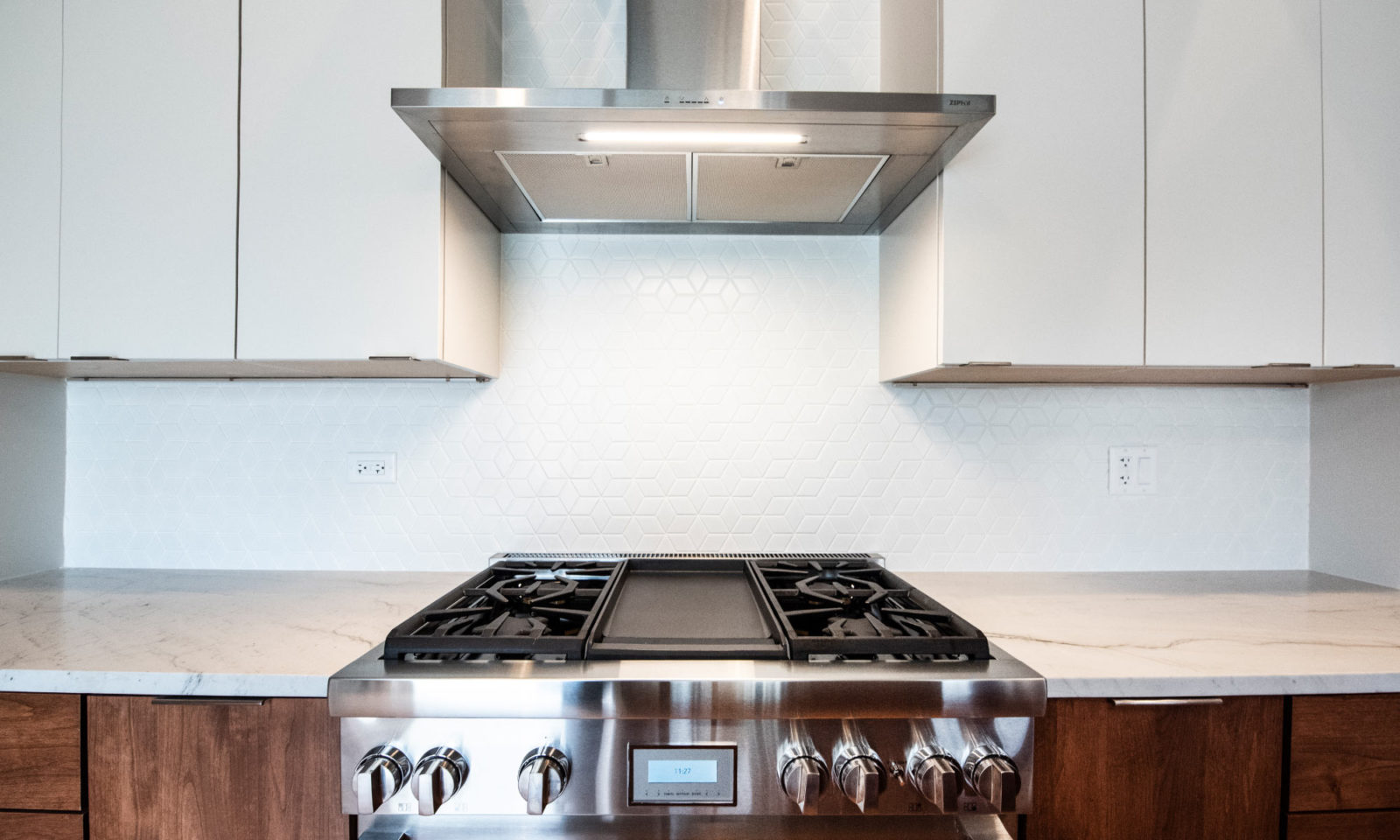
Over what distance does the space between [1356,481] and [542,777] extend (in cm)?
194

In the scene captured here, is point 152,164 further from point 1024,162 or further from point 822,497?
point 1024,162

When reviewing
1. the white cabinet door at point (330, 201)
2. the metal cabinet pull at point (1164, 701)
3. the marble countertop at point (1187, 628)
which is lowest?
the metal cabinet pull at point (1164, 701)

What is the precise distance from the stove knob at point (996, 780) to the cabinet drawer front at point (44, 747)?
132 cm

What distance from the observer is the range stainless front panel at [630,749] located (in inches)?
36.2

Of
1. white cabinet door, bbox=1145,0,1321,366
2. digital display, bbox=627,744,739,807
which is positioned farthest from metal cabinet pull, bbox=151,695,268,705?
white cabinet door, bbox=1145,0,1321,366

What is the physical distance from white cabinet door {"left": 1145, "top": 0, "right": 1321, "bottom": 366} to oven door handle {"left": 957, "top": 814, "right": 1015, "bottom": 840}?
0.91 meters

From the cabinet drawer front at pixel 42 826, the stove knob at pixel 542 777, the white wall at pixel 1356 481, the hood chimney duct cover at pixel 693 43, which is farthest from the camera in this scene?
the white wall at pixel 1356 481

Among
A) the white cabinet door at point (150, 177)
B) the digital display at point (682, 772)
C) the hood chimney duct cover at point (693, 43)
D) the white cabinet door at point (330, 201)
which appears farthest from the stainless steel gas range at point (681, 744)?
the hood chimney duct cover at point (693, 43)

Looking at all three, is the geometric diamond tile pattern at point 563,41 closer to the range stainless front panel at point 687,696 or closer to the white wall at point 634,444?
the white wall at point 634,444

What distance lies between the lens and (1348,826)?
0.99 metres

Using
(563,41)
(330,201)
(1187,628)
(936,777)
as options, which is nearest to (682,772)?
(936,777)

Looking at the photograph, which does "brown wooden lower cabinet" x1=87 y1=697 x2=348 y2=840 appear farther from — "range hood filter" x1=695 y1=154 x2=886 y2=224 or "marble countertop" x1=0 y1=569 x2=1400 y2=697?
"range hood filter" x1=695 y1=154 x2=886 y2=224

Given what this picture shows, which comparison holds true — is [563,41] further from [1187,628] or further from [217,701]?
[1187,628]

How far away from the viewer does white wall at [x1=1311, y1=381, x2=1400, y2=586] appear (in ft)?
4.83
